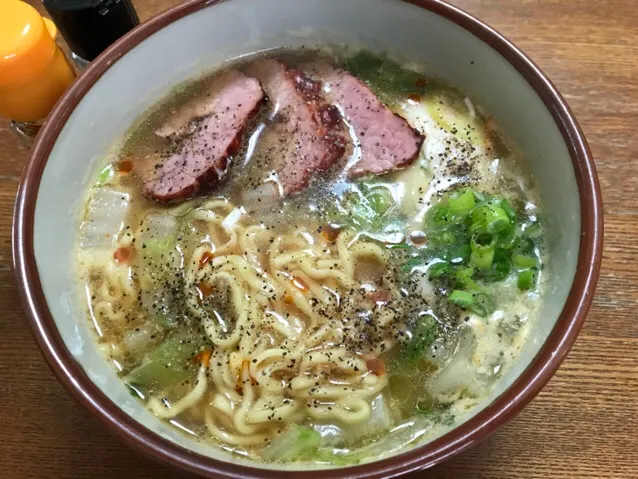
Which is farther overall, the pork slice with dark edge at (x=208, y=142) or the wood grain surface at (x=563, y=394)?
the pork slice with dark edge at (x=208, y=142)

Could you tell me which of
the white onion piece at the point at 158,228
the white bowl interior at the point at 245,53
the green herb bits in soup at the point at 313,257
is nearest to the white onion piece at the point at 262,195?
the green herb bits in soup at the point at 313,257

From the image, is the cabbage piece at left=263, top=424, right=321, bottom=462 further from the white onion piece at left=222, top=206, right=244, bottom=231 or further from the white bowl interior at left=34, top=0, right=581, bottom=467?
the white onion piece at left=222, top=206, right=244, bottom=231

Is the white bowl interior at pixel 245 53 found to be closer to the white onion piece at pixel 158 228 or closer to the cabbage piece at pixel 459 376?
the cabbage piece at pixel 459 376

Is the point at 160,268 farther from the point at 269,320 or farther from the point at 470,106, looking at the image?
the point at 470,106

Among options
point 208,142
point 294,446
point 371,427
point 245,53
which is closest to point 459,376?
point 371,427

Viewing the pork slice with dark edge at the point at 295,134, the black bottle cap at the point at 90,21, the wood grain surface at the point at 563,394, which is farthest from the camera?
the pork slice with dark edge at the point at 295,134

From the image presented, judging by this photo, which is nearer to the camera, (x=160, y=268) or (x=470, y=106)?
(x=160, y=268)
